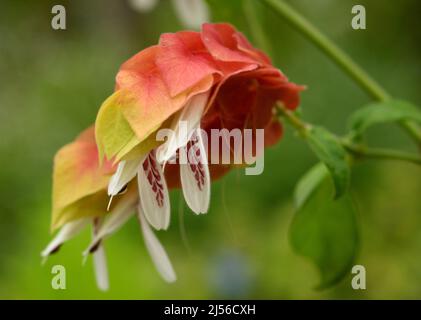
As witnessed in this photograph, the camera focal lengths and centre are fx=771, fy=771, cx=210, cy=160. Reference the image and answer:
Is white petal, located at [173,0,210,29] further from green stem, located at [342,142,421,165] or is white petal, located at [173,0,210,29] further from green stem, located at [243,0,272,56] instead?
green stem, located at [342,142,421,165]

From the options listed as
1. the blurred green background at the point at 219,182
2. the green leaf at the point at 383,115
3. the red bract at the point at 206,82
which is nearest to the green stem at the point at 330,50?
the green leaf at the point at 383,115

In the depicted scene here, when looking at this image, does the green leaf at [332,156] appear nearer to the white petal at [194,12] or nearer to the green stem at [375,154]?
the green stem at [375,154]

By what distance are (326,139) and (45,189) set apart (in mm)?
1035

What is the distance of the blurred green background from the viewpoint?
1289 millimetres

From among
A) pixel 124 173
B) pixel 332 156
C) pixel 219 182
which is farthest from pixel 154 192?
pixel 219 182

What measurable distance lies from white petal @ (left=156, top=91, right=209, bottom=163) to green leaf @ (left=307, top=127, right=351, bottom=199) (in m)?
0.10

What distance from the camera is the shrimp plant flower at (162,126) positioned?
389 millimetres

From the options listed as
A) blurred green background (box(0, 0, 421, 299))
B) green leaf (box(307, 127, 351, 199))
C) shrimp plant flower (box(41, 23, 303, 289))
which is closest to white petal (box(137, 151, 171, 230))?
shrimp plant flower (box(41, 23, 303, 289))

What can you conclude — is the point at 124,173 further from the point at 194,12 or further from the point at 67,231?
the point at 194,12

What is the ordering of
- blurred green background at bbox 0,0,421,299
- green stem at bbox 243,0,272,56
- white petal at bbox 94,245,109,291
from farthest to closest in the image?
1. blurred green background at bbox 0,0,421,299
2. green stem at bbox 243,0,272,56
3. white petal at bbox 94,245,109,291

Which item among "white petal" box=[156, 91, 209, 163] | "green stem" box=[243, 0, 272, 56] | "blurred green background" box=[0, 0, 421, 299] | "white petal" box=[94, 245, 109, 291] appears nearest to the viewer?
"white petal" box=[156, 91, 209, 163]

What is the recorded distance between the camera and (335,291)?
A: 1.29 meters

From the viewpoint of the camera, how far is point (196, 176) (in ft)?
1.34

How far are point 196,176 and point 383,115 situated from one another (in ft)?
0.63
